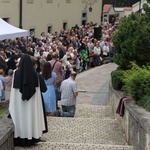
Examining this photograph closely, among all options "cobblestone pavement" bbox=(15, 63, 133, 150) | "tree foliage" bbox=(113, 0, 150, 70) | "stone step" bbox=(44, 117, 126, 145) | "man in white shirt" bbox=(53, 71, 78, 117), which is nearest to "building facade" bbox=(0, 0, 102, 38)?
"cobblestone pavement" bbox=(15, 63, 133, 150)

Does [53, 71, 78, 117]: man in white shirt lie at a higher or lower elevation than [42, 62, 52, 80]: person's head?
lower

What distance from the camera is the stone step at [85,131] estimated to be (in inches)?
331

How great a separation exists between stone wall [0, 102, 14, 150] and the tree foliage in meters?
4.16

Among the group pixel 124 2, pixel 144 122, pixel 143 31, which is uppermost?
pixel 143 31

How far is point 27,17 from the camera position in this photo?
94.8ft

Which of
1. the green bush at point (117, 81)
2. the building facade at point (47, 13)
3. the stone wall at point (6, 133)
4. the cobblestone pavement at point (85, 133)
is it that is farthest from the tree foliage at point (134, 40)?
the building facade at point (47, 13)

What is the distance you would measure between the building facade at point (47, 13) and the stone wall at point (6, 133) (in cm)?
2018

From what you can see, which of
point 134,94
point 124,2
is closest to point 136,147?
point 134,94

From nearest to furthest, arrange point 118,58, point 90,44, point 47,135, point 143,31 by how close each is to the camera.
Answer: point 47,135
point 143,31
point 118,58
point 90,44

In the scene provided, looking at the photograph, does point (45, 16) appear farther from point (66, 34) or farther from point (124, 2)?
point (124, 2)

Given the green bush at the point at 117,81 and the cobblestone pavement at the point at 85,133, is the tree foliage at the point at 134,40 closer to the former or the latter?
the green bush at the point at 117,81

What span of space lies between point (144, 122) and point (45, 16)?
84.2 ft

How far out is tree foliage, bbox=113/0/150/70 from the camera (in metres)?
10.1

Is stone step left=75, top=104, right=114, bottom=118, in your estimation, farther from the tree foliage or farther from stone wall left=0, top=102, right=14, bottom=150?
stone wall left=0, top=102, right=14, bottom=150
